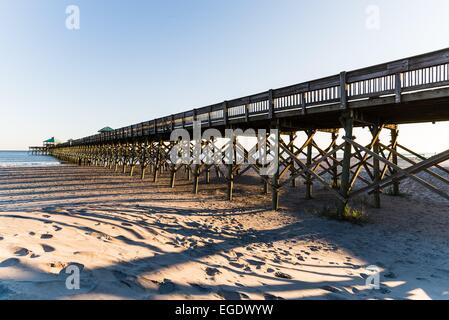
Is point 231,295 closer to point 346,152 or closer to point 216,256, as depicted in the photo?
point 216,256

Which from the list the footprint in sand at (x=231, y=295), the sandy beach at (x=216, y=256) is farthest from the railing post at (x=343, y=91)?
the footprint in sand at (x=231, y=295)

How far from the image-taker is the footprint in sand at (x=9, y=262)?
8.61 ft

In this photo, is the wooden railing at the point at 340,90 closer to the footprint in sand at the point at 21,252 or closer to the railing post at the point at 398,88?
the railing post at the point at 398,88

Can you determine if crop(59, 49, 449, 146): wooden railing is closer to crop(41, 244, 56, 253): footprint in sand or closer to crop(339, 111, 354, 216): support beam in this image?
crop(339, 111, 354, 216): support beam

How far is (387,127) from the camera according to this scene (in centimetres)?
1048

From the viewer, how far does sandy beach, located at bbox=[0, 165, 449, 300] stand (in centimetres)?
277

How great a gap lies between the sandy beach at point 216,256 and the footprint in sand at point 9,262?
3 cm

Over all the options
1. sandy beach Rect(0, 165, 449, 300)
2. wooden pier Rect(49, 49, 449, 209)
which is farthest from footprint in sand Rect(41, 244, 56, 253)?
wooden pier Rect(49, 49, 449, 209)

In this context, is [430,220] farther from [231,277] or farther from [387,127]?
[231,277]
